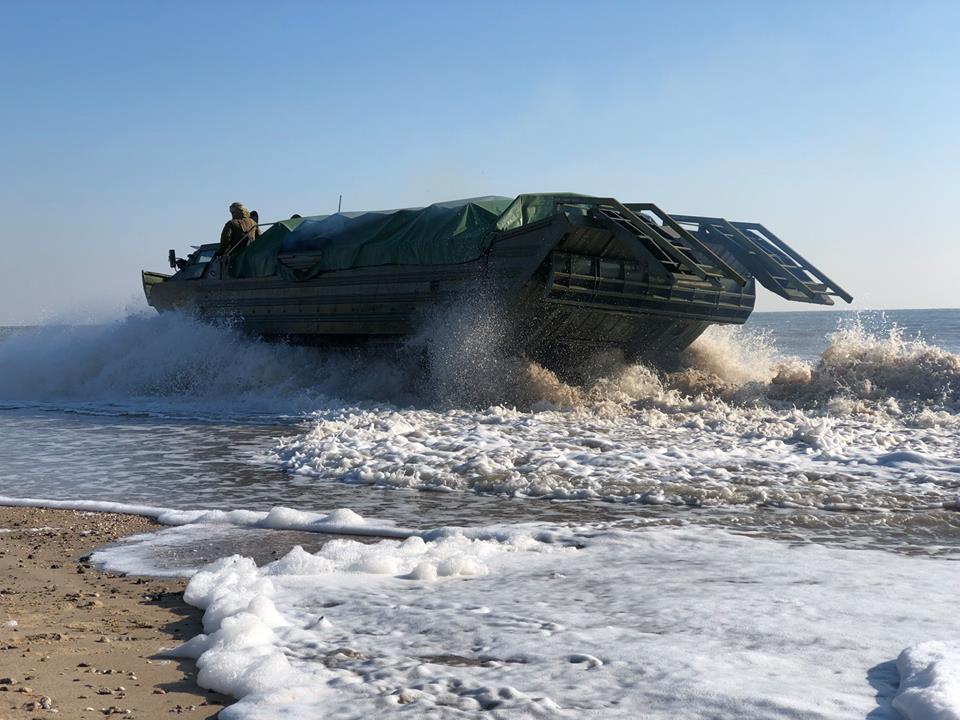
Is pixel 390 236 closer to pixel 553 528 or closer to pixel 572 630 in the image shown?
pixel 553 528

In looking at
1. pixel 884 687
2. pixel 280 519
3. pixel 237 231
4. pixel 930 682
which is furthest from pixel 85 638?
pixel 237 231

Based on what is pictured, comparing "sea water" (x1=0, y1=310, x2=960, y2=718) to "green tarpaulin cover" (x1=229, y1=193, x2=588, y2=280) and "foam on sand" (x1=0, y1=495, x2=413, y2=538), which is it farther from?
"green tarpaulin cover" (x1=229, y1=193, x2=588, y2=280)

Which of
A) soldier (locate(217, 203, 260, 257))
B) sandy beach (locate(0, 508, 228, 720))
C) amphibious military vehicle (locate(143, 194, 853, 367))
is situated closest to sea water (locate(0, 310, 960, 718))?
sandy beach (locate(0, 508, 228, 720))

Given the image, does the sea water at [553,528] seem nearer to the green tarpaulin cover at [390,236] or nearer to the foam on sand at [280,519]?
the foam on sand at [280,519]

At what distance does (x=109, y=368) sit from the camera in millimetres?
20328

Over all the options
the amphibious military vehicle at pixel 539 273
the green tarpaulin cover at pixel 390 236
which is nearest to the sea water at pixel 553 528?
the amphibious military vehicle at pixel 539 273

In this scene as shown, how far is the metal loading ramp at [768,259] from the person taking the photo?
14.9 m

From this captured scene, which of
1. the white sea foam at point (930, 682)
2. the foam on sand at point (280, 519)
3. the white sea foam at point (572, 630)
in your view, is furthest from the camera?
the foam on sand at point (280, 519)

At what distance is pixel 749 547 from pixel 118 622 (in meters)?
3.30

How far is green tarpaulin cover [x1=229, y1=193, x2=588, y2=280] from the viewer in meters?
14.4

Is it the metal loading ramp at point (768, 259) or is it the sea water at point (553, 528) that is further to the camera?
the metal loading ramp at point (768, 259)

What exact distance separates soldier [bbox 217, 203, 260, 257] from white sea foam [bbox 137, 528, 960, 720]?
13859mm

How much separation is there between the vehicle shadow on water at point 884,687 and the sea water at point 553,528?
2 cm

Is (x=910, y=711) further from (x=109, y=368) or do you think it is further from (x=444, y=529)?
(x=109, y=368)
